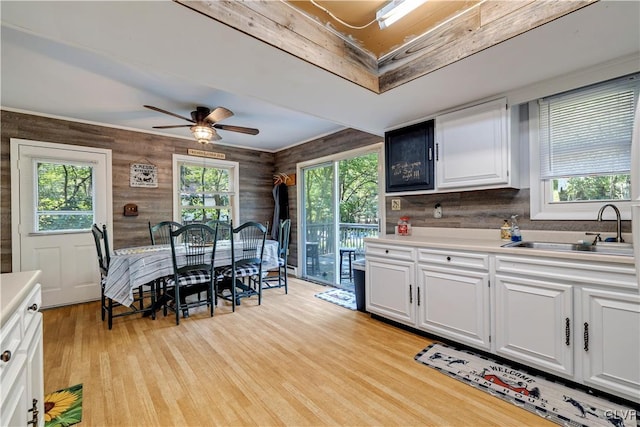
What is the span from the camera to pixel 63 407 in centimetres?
170

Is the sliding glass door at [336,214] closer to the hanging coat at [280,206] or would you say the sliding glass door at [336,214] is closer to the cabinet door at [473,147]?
the hanging coat at [280,206]

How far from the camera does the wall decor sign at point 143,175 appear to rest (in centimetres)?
404

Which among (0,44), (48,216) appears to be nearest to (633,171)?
(0,44)

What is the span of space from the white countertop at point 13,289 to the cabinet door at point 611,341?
2.78m

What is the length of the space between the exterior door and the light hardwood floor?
65cm

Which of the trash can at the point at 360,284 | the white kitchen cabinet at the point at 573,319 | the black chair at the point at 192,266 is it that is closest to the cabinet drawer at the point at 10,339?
the black chair at the point at 192,266

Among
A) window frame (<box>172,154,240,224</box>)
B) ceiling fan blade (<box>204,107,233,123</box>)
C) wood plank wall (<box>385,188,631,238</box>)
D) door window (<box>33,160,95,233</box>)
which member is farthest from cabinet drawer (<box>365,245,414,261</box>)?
door window (<box>33,160,95,233</box>)

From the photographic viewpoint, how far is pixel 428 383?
1.89 m

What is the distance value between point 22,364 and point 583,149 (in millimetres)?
3527

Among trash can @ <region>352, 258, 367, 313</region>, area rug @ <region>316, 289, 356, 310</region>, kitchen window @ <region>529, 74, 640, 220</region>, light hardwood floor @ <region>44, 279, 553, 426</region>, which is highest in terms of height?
kitchen window @ <region>529, 74, 640, 220</region>

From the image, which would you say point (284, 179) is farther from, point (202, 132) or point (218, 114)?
point (218, 114)

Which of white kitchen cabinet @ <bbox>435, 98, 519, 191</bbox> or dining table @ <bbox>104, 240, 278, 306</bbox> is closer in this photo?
white kitchen cabinet @ <bbox>435, 98, 519, 191</bbox>

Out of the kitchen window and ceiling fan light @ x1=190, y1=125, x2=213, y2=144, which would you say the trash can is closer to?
the kitchen window

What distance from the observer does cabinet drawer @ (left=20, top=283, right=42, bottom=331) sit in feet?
3.78
